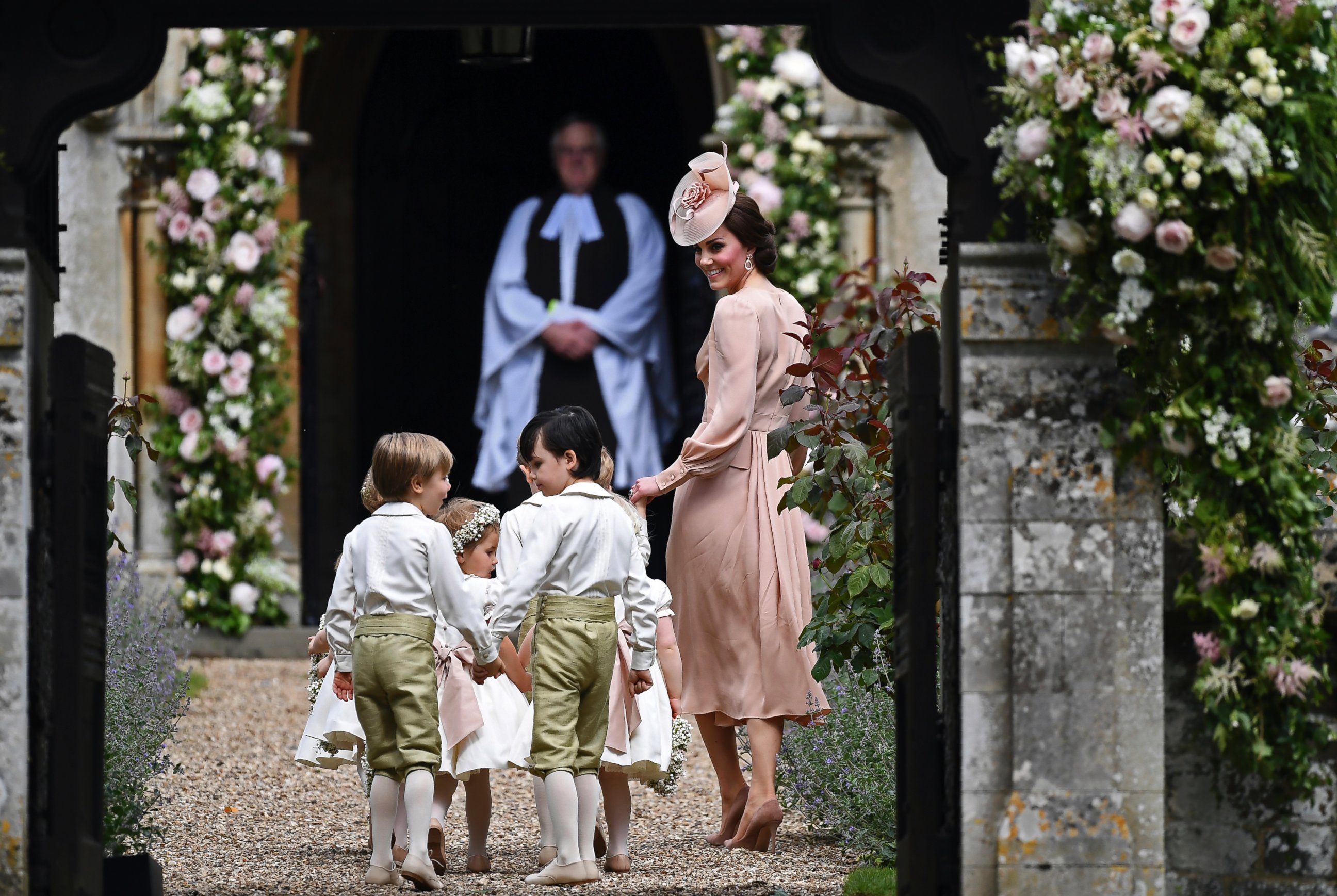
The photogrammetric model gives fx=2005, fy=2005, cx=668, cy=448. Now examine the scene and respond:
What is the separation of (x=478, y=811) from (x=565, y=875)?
0.62m

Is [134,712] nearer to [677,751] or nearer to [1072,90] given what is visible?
[677,751]

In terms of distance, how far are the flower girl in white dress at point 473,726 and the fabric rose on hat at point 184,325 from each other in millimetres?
4620

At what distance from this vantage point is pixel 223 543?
32.4 feet

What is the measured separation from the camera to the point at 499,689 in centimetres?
574

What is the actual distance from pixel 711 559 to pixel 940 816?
61.8 inches

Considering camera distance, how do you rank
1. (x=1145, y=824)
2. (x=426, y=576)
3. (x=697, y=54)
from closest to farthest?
(x=1145, y=824), (x=426, y=576), (x=697, y=54)

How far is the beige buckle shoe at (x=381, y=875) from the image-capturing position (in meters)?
5.04

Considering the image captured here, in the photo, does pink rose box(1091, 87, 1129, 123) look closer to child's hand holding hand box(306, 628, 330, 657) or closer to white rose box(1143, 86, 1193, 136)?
white rose box(1143, 86, 1193, 136)

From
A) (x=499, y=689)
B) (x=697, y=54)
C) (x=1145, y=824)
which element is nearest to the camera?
(x=1145, y=824)

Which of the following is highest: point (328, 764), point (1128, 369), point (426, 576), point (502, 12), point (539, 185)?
point (539, 185)

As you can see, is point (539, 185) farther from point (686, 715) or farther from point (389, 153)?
point (686, 715)

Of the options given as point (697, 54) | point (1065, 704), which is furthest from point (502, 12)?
point (697, 54)

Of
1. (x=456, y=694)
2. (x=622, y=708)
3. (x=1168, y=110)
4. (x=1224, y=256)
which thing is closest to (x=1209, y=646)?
(x=1224, y=256)

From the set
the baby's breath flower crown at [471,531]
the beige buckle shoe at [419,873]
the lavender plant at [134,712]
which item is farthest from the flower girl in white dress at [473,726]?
the lavender plant at [134,712]
